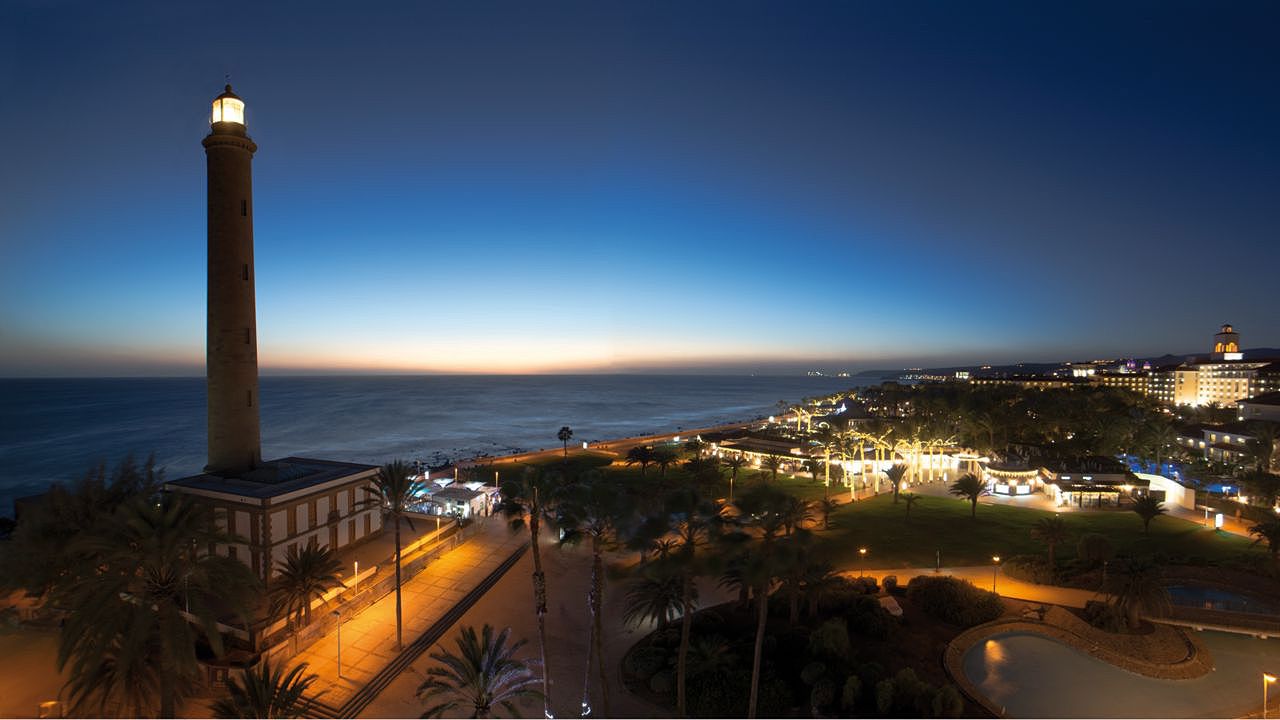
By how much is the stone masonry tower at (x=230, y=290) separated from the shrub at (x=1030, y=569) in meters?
37.8

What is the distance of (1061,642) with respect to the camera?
844 inches

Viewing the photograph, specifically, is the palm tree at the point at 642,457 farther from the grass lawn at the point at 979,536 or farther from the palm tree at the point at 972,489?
the palm tree at the point at 972,489

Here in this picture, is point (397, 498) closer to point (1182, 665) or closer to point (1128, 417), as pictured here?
point (1182, 665)

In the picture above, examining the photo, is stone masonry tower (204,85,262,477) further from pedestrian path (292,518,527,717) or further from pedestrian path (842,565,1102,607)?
pedestrian path (842,565,1102,607)

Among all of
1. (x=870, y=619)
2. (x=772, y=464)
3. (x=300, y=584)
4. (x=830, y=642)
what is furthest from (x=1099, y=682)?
(x=772, y=464)

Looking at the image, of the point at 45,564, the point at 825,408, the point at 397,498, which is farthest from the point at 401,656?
the point at 825,408

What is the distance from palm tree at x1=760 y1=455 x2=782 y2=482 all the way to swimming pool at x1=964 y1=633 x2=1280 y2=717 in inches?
1173

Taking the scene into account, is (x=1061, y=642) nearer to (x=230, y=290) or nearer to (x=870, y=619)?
(x=870, y=619)

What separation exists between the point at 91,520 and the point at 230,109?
18.8m

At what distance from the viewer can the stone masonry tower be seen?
85.4 feet

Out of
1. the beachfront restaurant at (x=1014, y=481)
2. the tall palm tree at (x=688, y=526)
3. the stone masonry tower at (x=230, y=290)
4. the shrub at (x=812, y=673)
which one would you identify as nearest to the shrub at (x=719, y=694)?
the shrub at (x=812, y=673)

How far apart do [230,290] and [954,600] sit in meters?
35.6

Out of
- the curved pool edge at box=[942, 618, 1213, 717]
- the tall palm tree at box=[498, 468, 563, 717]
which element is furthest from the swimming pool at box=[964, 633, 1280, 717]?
the tall palm tree at box=[498, 468, 563, 717]

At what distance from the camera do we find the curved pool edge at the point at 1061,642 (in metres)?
18.5
